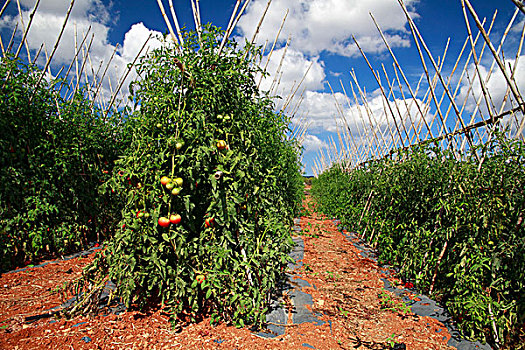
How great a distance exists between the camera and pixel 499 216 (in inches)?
95.2

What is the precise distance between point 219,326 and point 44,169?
3.29 metres

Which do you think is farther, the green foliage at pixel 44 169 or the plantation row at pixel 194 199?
the green foliage at pixel 44 169

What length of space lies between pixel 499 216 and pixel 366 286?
6.25ft

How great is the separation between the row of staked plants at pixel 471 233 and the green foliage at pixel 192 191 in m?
1.77

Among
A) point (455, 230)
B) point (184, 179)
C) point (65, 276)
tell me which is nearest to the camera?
point (184, 179)

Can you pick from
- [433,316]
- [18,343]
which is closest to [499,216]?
[433,316]

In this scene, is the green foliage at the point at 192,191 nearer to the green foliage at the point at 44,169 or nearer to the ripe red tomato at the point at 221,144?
the ripe red tomato at the point at 221,144

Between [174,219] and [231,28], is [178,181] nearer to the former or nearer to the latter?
[174,219]

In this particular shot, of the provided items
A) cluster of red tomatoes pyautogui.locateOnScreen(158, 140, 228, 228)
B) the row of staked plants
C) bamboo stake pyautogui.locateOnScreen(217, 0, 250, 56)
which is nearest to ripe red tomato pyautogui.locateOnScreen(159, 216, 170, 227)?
cluster of red tomatoes pyautogui.locateOnScreen(158, 140, 228, 228)

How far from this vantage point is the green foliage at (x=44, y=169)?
11.7 feet

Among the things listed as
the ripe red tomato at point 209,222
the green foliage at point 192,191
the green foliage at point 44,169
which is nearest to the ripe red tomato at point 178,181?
the green foliage at point 192,191

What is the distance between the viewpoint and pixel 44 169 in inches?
155

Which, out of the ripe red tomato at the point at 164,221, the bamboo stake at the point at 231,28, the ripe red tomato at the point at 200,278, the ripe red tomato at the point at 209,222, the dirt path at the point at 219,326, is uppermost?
the bamboo stake at the point at 231,28

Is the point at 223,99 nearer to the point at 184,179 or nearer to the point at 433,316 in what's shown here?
the point at 184,179
